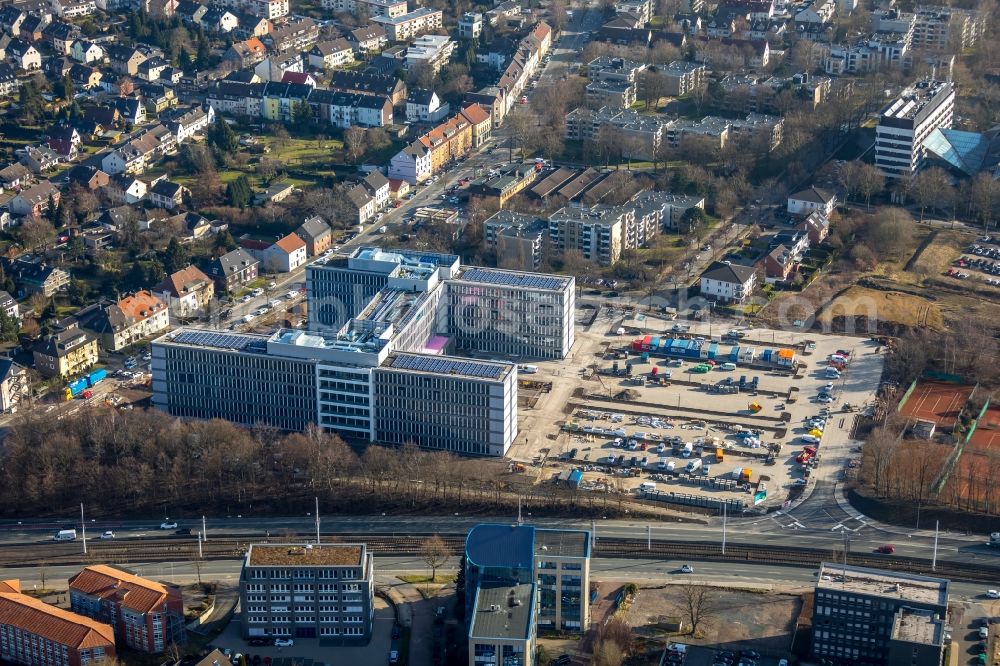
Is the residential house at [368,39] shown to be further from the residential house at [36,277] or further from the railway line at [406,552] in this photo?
the railway line at [406,552]

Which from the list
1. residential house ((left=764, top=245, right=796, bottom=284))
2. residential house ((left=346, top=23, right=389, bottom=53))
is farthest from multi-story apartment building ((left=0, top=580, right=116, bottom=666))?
residential house ((left=346, top=23, right=389, bottom=53))

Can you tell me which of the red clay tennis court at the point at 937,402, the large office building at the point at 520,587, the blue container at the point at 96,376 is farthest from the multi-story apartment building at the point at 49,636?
the red clay tennis court at the point at 937,402

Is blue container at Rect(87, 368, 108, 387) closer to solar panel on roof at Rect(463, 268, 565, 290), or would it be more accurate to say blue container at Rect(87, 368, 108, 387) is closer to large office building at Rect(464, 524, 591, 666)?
solar panel on roof at Rect(463, 268, 565, 290)

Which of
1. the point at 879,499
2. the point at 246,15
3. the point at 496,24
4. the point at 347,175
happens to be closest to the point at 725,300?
the point at 879,499

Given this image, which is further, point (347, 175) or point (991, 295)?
point (347, 175)

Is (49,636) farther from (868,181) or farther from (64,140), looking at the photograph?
(868,181)

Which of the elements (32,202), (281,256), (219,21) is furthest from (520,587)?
(219,21)

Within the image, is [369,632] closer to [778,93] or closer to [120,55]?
[778,93]
